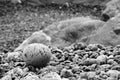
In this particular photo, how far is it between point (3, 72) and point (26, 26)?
879 centimetres

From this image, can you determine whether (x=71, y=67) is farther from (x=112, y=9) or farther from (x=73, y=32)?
(x=112, y=9)

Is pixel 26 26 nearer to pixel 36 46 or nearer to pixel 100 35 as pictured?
A: pixel 100 35

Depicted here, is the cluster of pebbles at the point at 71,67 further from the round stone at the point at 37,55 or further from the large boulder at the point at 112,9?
the large boulder at the point at 112,9

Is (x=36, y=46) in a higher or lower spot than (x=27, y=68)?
higher

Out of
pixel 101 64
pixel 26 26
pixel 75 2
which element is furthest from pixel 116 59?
pixel 75 2

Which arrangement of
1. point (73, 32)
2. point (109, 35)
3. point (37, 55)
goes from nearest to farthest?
point (37, 55), point (109, 35), point (73, 32)

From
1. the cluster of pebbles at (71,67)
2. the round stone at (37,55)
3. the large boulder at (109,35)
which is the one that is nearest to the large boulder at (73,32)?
the large boulder at (109,35)

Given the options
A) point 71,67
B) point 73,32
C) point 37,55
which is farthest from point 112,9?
point 37,55

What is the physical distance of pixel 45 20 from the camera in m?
14.1

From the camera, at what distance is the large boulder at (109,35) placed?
19.9 ft

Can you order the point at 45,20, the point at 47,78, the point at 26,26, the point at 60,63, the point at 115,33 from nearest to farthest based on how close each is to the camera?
the point at 47,78
the point at 60,63
the point at 115,33
the point at 26,26
the point at 45,20

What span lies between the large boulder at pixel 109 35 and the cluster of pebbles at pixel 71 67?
686 millimetres

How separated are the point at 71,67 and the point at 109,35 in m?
2.18

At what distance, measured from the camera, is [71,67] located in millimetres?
4273
